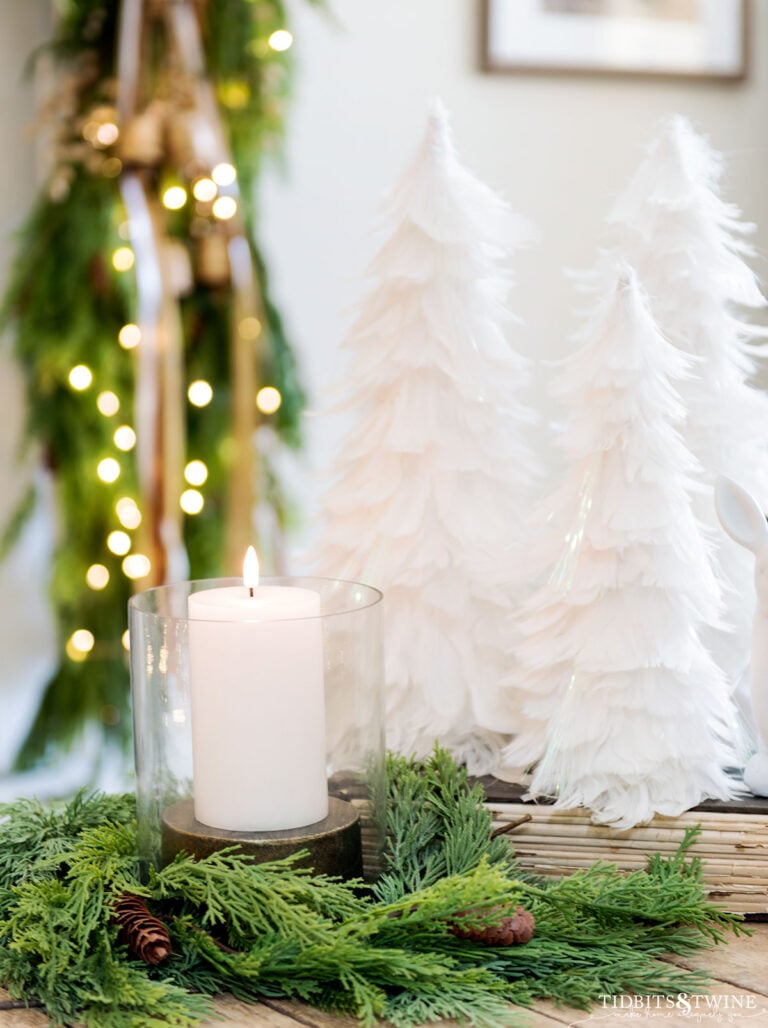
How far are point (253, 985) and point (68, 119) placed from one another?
1.58 meters

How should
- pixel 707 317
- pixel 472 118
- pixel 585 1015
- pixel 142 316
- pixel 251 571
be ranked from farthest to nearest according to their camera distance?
pixel 472 118 → pixel 142 316 → pixel 707 317 → pixel 251 571 → pixel 585 1015

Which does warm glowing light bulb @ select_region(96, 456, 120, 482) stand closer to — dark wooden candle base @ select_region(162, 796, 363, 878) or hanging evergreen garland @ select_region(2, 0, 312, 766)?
hanging evergreen garland @ select_region(2, 0, 312, 766)

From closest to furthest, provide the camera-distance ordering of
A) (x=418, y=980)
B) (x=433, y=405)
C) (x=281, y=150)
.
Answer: (x=418, y=980), (x=433, y=405), (x=281, y=150)

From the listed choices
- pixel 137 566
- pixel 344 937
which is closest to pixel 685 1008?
pixel 344 937

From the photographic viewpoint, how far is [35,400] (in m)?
1.87

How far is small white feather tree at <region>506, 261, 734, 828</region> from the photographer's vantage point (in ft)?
2.24

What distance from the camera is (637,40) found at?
6.40ft

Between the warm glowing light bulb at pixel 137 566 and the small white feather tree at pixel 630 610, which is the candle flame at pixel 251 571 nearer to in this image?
the small white feather tree at pixel 630 610

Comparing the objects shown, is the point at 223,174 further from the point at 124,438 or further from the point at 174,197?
the point at 124,438

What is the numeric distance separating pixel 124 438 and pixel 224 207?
388 mm

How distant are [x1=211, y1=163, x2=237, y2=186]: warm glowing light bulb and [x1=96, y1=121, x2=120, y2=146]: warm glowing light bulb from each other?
0.16 metres

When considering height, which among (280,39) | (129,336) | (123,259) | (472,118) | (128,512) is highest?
(280,39)

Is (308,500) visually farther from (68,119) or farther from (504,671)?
(504,671)

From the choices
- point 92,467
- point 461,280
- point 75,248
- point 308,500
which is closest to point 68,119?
point 75,248
